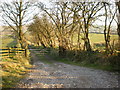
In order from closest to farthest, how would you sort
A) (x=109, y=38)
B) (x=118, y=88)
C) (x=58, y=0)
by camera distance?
(x=118, y=88), (x=109, y=38), (x=58, y=0)

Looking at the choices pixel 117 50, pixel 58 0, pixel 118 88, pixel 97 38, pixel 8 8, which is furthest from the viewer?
pixel 97 38

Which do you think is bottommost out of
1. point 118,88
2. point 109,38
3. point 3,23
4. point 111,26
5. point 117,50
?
point 118,88

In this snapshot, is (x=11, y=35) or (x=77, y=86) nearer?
(x=77, y=86)

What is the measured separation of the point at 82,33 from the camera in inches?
854

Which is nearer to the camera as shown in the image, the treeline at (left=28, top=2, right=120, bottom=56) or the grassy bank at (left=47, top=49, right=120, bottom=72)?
the grassy bank at (left=47, top=49, right=120, bottom=72)

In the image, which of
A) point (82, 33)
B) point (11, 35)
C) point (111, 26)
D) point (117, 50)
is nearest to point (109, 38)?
point (111, 26)

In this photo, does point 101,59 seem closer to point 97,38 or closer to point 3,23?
point 97,38

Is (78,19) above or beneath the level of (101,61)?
above

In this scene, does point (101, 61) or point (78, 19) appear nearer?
point (101, 61)

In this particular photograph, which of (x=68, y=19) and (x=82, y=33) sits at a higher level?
(x=68, y=19)

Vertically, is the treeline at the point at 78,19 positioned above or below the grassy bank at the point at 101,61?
above

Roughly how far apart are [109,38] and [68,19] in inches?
314

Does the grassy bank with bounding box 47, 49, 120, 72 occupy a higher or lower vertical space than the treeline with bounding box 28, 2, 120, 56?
lower

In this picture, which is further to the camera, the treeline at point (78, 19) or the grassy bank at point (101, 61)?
the treeline at point (78, 19)
